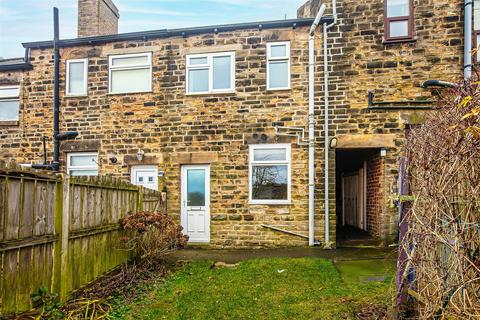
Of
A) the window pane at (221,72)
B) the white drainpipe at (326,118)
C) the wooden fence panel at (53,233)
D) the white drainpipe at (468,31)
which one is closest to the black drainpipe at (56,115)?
the window pane at (221,72)

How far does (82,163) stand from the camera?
10391 millimetres

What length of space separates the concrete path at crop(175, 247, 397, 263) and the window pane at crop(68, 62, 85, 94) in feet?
19.1

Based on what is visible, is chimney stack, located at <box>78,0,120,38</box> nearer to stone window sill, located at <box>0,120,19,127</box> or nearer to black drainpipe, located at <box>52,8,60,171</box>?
black drainpipe, located at <box>52,8,60,171</box>

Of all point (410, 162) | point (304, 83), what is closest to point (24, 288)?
point (410, 162)

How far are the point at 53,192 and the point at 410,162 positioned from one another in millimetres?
4238

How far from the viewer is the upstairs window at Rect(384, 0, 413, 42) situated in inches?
355

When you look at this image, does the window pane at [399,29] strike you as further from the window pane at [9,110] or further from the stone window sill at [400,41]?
the window pane at [9,110]

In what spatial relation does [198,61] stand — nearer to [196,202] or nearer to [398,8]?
[196,202]

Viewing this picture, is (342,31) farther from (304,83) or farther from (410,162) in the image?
(410,162)

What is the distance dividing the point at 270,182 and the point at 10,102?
8323 millimetres

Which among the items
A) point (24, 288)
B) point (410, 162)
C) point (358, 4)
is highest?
point (358, 4)

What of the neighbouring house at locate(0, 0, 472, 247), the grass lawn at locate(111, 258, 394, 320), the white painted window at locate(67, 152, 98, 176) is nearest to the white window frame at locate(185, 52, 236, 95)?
the neighbouring house at locate(0, 0, 472, 247)

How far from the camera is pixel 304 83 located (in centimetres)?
934

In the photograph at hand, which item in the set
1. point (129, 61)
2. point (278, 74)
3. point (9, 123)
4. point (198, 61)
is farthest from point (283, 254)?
point (9, 123)
